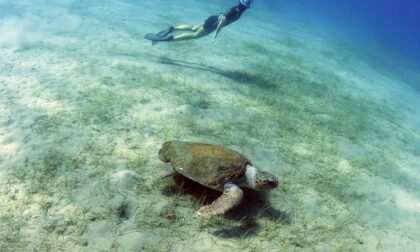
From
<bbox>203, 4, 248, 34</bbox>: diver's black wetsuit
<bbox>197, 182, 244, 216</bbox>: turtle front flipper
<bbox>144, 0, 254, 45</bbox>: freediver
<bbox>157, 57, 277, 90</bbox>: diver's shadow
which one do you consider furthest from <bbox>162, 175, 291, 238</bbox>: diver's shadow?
<bbox>203, 4, 248, 34</bbox>: diver's black wetsuit

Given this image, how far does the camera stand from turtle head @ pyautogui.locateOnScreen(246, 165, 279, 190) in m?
3.81

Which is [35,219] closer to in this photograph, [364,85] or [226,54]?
[226,54]

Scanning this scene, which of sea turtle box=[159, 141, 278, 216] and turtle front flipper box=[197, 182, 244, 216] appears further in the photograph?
sea turtle box=[159, 141, 278, 216]

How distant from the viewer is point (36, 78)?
727 centimetres

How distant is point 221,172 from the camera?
383 centimetres

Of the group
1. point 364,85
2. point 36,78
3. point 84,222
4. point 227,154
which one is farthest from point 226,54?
point 84,222

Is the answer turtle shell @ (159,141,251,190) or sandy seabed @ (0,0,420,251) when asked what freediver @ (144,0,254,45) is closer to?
sandy seabed @ (0,0,420,251)

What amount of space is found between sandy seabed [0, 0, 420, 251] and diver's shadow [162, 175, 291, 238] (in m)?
0.02

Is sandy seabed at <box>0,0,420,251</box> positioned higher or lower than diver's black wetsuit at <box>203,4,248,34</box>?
lower

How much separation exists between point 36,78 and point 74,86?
1030 millimetres

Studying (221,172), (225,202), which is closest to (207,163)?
(221,172)

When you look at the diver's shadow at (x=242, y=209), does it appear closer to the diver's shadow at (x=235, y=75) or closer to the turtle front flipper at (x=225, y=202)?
the turtle front flipper at (x=225, y=202)

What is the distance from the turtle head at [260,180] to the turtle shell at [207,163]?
0.11 metres

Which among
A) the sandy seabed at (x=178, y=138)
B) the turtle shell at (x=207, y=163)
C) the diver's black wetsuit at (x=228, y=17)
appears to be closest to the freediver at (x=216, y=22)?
the diver's black wetsuit at (x=228, y=17)
